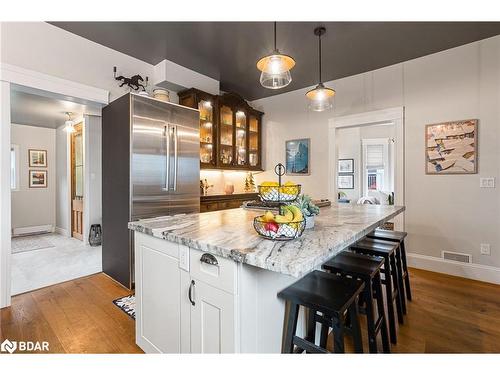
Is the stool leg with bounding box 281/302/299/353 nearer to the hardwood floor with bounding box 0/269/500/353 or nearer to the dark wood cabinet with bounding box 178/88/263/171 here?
the hardwood floor with bounding box 0/269/500/353

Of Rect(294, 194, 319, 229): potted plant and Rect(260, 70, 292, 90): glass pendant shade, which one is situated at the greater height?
Rect(260, 70, 292, 90): glass pendant shade

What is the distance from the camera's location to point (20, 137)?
5500mm

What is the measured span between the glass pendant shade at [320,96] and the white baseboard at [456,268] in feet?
7.69

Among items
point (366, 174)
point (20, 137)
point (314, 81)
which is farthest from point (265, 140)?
point (20, 137)

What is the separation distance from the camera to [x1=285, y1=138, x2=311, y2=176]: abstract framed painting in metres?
4.36

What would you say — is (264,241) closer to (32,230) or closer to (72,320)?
(72,320)

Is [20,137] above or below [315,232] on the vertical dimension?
above

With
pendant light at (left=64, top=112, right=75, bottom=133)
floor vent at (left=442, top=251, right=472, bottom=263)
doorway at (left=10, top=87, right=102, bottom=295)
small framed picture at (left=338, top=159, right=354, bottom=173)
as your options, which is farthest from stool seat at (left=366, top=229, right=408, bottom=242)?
pendant light at (left=64, top=112, right=75, bottom=133)

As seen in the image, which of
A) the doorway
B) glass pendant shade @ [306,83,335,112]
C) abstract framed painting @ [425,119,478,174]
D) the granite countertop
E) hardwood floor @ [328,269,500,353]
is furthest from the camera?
the doorway

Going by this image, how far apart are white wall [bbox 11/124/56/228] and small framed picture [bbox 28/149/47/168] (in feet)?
0.20

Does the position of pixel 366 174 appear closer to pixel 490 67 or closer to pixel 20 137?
pixel 490 67

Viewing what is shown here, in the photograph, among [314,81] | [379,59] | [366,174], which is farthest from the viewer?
[366,174]
